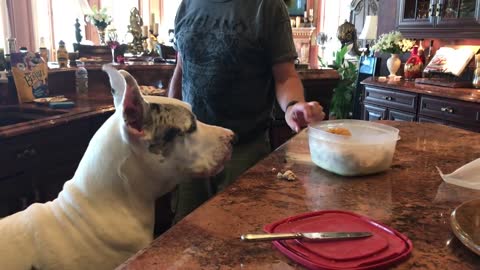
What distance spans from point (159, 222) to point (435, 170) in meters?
1.27

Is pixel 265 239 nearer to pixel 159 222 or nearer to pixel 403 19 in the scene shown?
pixel 159 222

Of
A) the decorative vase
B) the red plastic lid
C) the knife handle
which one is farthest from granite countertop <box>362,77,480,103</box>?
the knife handle

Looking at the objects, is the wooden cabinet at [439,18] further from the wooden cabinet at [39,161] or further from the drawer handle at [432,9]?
the wooden cabinet at [39,161]

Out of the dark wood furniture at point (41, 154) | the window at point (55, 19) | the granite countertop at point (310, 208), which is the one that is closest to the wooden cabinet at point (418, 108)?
the granite countertop at point (310, 208)

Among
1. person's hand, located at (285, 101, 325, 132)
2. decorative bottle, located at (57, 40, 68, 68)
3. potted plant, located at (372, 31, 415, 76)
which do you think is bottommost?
person's hand, located at (285, 101, 325, 132)

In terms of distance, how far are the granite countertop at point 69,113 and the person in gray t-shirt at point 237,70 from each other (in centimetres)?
58

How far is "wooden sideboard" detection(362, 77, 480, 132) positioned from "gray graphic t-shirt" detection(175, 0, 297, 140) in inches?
81.9

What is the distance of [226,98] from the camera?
167 centimetres

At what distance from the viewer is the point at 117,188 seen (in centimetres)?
115

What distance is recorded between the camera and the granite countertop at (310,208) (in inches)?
28.9

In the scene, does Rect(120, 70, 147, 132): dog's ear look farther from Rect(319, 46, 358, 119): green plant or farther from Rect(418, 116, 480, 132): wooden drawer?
Rect(319, 46, 358, 119): green plant

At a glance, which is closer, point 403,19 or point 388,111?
point 388,111

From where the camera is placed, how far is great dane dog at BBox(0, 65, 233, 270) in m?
1.05

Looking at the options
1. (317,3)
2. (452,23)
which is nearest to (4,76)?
(452,23)
